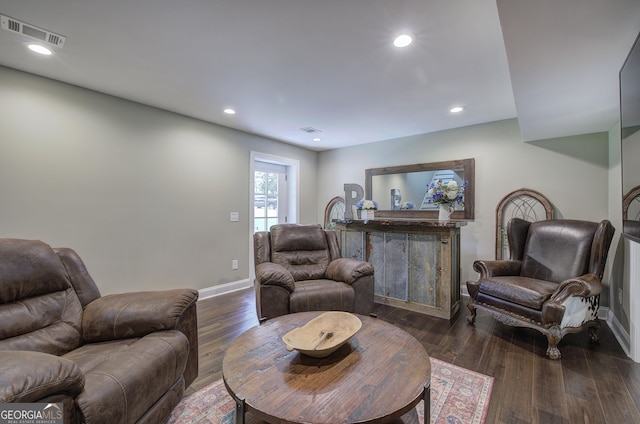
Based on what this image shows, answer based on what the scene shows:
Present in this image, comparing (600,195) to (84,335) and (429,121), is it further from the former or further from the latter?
(84,335)

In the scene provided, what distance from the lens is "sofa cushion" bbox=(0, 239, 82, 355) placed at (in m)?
1.36

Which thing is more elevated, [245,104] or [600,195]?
[245,104]

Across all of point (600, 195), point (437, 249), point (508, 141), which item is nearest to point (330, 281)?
point (437, 249)

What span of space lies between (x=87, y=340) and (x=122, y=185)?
195 cm

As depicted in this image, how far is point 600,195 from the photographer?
117 inches

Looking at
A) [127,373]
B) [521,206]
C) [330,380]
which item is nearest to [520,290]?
[521,206]

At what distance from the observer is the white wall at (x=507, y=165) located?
9.95 ft

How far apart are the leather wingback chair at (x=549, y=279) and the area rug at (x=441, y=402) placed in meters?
0.80

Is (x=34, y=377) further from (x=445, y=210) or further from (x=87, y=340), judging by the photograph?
(x=445, y=210)

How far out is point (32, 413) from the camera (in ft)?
3.00

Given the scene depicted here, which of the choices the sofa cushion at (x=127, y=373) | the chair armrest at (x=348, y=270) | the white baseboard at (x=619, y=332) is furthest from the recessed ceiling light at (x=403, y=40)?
the white baseboard at (x=619, y=332)

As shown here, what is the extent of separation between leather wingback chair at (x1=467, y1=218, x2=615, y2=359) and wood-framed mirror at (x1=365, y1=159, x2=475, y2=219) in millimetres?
833

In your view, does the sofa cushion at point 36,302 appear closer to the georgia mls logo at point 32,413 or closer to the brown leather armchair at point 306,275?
the georgia mls logo at point 32,413

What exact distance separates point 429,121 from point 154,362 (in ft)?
12.3
